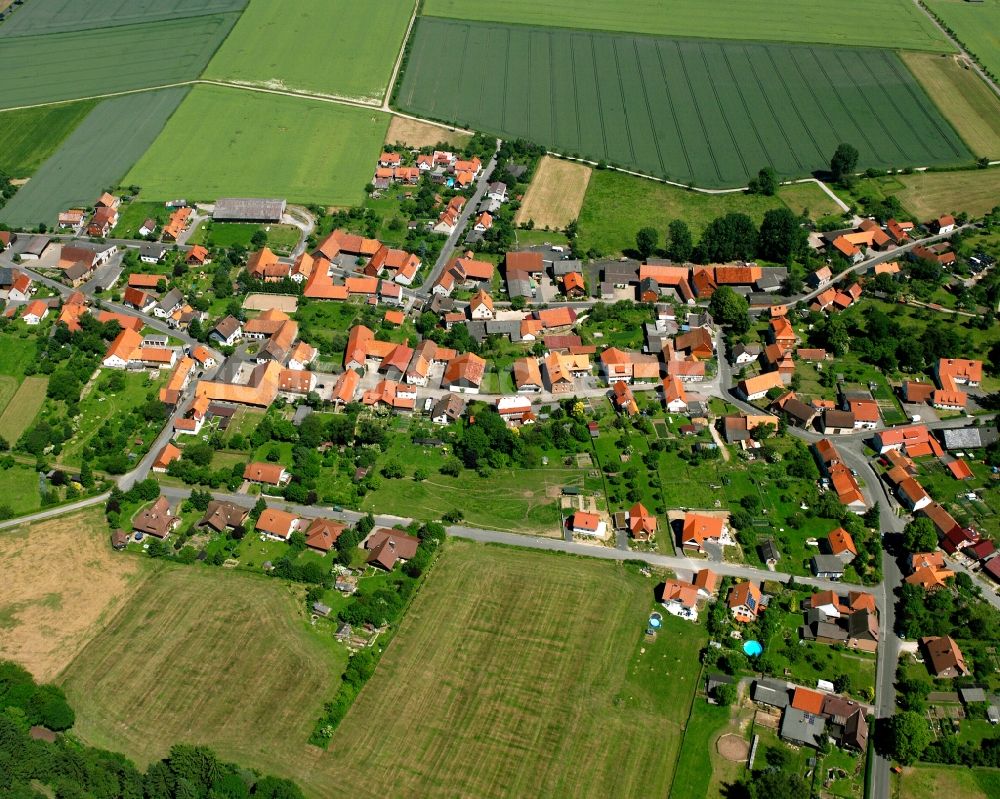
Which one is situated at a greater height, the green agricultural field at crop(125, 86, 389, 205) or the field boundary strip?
the field boundary strip

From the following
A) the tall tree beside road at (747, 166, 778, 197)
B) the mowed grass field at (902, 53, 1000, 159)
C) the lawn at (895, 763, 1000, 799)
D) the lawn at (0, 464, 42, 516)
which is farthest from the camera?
the mowed grass field at (902, 53, 1000, 159)

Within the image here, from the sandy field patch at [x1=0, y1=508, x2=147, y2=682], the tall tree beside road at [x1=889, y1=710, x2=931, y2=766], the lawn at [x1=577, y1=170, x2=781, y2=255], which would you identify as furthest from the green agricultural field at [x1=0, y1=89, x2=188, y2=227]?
the tall tree beside road at [x1=889, y1=710, x2=931, y2=766]

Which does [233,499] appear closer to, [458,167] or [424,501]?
[424,501]

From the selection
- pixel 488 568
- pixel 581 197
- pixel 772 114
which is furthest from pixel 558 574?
pixel 772 114

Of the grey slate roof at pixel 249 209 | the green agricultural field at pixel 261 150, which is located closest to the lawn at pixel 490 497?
→ the grey slate roof at pixel 249 209

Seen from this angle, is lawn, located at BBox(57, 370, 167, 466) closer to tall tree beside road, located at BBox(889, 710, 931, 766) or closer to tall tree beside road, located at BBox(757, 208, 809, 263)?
tall tree beside road, located at BBox(889, 710, 931, 766)

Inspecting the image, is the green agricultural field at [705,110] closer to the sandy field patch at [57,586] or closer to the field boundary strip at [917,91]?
the field boundary strip at [917,91]

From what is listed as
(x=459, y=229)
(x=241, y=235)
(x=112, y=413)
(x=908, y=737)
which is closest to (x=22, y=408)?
(x=112, y=413)
